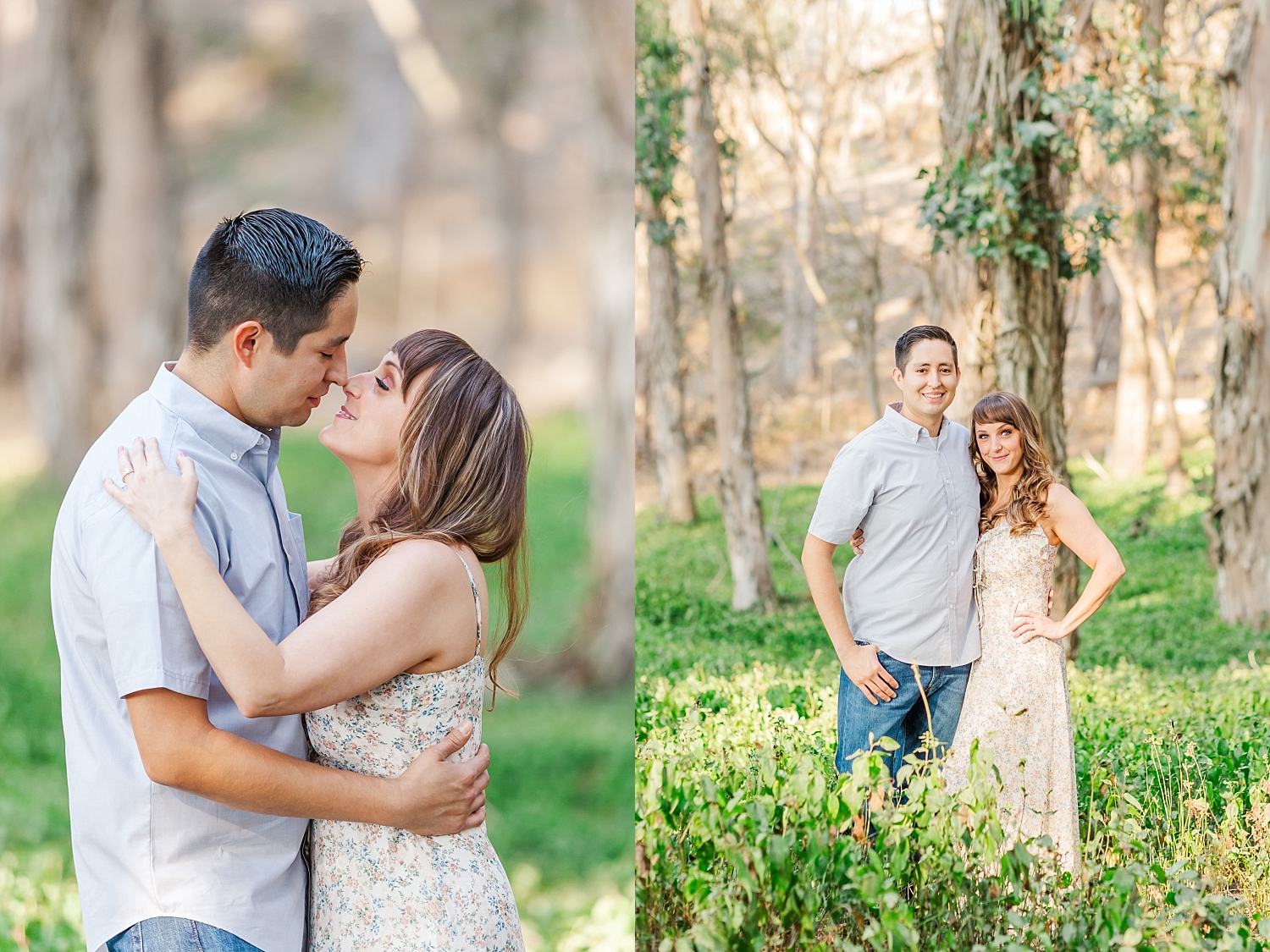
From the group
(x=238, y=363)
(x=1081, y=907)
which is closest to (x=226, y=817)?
(x=238, y=363)

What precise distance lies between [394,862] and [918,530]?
1365mm

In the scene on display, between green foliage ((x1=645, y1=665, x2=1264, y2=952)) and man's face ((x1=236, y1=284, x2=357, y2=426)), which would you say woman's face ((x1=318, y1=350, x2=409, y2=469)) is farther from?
green foliage ((x1=645, y1=665, x2=1264, y2=952))

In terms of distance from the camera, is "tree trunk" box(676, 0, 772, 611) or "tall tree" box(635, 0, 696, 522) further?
"tree trunk" box(676, 0, 772, 611)

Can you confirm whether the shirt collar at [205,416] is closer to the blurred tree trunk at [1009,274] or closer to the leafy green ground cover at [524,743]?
the blurred tree trunk at [1009,274]

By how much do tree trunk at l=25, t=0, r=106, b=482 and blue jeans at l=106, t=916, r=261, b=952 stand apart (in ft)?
22.8

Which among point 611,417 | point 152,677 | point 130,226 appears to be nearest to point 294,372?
point 152,677

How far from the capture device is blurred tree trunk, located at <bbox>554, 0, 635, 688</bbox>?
6.44 m

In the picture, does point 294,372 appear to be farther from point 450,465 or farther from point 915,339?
point 915,339

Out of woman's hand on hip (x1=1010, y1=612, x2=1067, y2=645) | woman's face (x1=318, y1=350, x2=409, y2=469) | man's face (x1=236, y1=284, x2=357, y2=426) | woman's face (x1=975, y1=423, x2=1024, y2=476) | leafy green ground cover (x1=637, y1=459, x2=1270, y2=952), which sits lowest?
leafy green ground cover (x1=637, y1=459, x2=1270, y2=952)

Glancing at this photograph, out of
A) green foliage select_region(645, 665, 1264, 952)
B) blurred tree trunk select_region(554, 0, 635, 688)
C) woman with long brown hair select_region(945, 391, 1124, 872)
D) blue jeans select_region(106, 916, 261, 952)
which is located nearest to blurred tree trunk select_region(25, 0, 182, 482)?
blurred tree trunk select_region(554, 0, 635, 688)

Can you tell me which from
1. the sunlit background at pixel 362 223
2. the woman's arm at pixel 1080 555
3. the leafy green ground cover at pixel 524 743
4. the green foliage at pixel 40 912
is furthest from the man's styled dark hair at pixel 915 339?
the sunlit background at pixel 362 223

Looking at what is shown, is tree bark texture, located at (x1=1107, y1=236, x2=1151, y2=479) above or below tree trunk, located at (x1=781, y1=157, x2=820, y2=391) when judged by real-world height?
below

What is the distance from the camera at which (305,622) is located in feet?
5.09

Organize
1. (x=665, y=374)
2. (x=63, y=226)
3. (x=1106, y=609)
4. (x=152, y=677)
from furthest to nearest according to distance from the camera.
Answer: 1. (x=63, y=226)
2. (x=665, y=374)
3. (x=1106, y=609)
4. (x=152, y=677)
